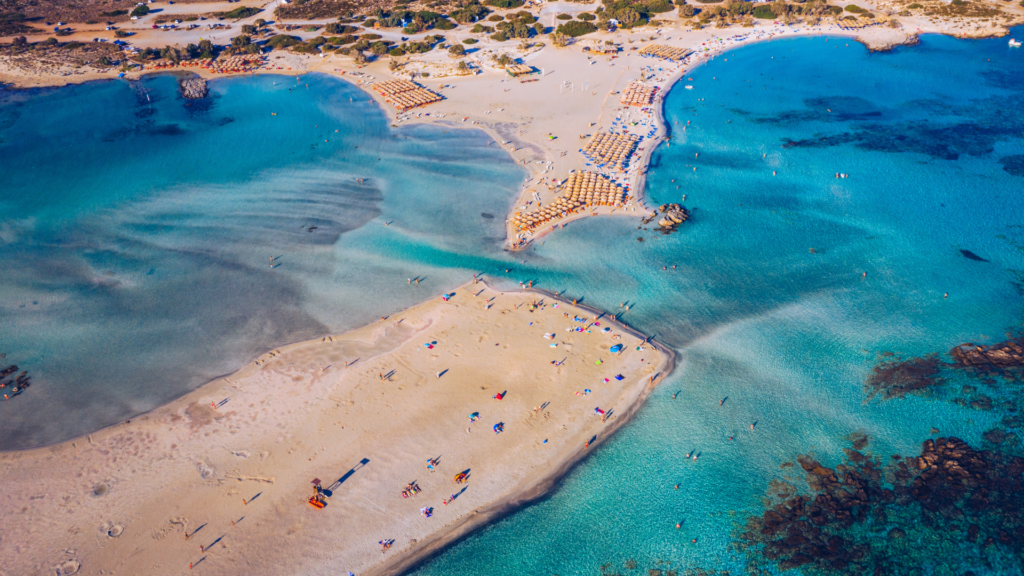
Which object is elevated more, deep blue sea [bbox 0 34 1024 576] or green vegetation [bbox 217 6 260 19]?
green vegetation [bbox 217 6 260 19]

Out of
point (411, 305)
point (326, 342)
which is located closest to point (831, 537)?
point (411, 305)

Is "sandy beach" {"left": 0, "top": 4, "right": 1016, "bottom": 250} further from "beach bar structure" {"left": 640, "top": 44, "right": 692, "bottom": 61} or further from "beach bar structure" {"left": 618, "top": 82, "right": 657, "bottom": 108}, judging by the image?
"beach bar structure" {"left": 640, "top": 44, "right": 692, "bottom": 61}

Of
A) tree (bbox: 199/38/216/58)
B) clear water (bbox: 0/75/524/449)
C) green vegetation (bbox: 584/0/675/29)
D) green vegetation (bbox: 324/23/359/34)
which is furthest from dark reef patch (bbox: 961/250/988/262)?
tree (bbox: 199/38/216/58)

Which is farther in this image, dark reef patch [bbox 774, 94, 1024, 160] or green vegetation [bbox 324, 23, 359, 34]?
green vegetation [bbox 324, 23, 359, 34]

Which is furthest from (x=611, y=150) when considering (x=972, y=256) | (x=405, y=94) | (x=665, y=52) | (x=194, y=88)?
(x=194, y=88)

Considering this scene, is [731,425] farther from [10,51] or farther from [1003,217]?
[10,51]

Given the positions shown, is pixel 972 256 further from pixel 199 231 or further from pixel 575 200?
pixel 199 231

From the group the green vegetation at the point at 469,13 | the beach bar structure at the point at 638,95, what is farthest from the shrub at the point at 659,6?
the beach bar structure at the point at 638,95

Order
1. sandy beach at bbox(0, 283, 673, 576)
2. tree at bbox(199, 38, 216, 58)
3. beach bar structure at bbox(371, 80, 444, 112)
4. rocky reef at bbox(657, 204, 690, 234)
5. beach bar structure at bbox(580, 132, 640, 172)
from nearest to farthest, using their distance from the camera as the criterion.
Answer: sandy beach at bbox(0, 283, 673, 576) → rocky reef at bbox(657, 204, 690, 234) → beach bar structure at bbox(580, 132, 640, 172) → beach bar structure at bbox(371, 80, 444, 112) → tree at bbox(199, 38, 216, 58)
